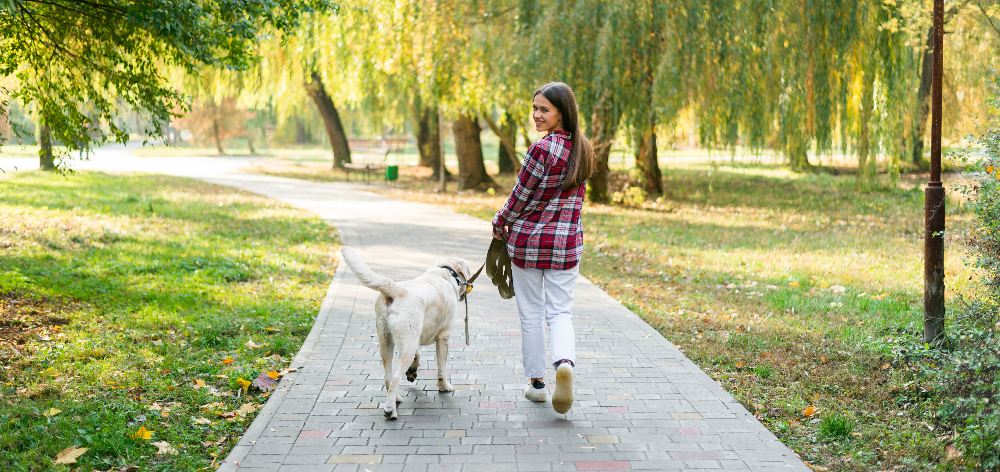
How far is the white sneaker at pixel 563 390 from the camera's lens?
5262mm

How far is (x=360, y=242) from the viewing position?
13.9 meters

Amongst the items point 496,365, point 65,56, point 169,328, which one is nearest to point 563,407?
point 496,365

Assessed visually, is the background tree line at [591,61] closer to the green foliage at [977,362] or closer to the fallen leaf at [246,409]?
the green foliage at [977,362]

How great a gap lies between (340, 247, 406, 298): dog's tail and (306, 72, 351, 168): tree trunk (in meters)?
25.6

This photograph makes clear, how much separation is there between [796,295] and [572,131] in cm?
524

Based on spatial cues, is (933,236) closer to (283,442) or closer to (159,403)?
(283,442)

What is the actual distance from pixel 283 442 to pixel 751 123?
9685 mm

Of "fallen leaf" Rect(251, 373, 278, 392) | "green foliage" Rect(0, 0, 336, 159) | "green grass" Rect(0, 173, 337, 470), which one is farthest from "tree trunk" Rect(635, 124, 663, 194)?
"fallen leaf" Rect(251, 373, 278, 392)

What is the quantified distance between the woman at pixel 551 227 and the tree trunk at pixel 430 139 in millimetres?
19204

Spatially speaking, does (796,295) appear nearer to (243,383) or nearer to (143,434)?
(243,383)

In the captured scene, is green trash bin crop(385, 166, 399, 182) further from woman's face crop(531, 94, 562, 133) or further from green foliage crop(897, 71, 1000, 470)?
woman's face crop(531, 94, 562, 133)

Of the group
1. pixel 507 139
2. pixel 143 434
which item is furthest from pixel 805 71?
pixel 507 139

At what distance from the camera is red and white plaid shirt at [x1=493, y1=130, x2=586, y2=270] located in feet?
17.7

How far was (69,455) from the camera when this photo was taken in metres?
4.82
